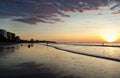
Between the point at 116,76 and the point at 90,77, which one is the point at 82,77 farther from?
the point at 116,76

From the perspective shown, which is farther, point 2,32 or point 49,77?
point 2,32

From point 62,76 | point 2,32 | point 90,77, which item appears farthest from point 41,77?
point 2,32

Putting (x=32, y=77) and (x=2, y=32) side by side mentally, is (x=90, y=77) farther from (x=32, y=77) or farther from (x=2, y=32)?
(x=2, y=32)

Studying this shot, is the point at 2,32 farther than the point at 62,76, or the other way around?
the point at 2,32

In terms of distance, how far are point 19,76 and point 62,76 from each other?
2992 mm

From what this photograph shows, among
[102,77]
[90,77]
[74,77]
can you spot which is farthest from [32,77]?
[102,77]

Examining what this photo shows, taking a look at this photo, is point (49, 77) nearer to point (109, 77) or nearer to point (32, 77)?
point (32, 77)

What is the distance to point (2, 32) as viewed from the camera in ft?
598

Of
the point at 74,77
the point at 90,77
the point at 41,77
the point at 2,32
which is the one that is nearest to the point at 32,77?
the point at 41,77

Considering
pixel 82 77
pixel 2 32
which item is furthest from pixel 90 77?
pixel 2 32

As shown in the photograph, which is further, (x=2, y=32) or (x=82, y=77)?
(x=2, y=32)

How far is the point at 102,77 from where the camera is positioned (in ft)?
44.5

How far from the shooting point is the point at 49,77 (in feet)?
44.3

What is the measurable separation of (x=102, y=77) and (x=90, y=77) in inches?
33.0
